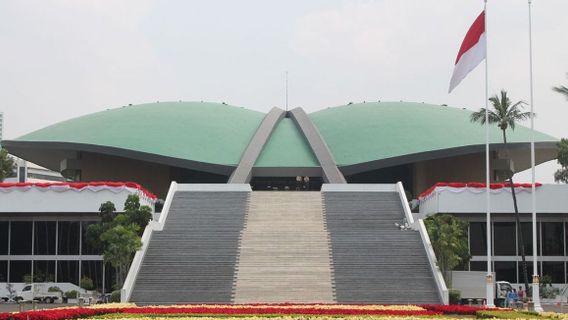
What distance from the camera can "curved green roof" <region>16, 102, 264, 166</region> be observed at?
191 feet

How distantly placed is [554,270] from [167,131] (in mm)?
25111

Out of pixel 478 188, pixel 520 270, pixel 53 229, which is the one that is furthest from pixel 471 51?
pixel 53 229

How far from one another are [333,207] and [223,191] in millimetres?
6326

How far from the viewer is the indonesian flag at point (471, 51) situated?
114 feet

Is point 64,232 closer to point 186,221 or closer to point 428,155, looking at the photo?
point 186,221

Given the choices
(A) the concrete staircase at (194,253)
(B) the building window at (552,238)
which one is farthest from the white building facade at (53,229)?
(B) the building window at (552,238)

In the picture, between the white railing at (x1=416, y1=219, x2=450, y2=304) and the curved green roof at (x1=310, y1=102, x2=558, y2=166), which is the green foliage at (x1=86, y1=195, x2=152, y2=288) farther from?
the curved green roof at (x1=310, y1=102, x2=558, y2=166)

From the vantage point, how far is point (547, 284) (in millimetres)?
48219

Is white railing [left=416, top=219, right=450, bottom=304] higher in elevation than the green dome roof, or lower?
lower

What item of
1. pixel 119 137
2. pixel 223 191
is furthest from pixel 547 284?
pixel 119 137

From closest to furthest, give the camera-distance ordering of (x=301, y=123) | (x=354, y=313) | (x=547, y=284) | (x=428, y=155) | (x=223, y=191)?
(x=354, y=313) < (x=547, y=284) < (x=223, y=191) < (x=428, y=155) < (x=301, y=123)

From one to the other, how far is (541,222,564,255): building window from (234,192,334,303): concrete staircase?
11806 mm

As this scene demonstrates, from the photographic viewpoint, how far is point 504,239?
164 feet

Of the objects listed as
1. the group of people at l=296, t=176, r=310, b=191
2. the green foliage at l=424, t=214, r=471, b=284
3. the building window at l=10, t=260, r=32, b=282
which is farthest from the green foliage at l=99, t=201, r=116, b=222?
the group of people at l=296, t=176, r=310, b=191
